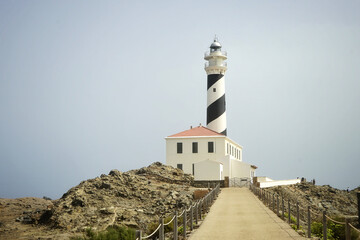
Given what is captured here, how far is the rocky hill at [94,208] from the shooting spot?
2087cm

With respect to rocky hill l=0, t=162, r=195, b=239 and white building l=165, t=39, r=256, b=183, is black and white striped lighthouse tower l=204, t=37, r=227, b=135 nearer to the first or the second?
white building l=165, t=39, r=256, b=183

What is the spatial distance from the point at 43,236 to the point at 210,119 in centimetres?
2828

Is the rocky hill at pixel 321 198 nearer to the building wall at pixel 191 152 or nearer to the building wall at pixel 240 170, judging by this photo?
the building wall at pixel 240 170

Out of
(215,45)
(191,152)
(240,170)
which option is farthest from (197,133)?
(215,45)

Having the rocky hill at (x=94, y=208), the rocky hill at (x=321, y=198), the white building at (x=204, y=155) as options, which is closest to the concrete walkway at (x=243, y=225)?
the rocky hill at (x=94, y=208)

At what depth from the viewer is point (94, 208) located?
2341 cm

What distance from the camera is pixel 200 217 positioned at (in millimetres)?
17656

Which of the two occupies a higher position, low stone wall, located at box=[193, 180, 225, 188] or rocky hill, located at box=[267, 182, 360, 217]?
low stone wall, located at box=[193, 180, 225, 188]

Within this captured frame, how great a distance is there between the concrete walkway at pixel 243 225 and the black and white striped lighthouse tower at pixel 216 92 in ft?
78.2

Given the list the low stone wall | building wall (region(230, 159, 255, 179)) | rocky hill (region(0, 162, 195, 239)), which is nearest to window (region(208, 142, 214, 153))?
building wall (region(230, 159, 255, 179))

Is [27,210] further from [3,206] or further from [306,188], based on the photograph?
[306,188]

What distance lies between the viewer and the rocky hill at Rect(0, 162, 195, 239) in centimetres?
2087

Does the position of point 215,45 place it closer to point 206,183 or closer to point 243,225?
point 206,183

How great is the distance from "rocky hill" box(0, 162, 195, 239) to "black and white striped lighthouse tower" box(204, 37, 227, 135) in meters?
14.6
